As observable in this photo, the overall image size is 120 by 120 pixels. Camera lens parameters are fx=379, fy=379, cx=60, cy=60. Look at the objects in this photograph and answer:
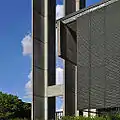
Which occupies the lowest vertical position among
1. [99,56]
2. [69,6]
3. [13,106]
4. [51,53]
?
[13,106]

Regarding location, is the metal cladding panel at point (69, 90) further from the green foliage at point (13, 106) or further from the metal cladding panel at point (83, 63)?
the green foliage at point (13, 106)

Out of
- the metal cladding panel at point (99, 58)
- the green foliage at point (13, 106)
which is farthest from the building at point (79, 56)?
the green foliage at point (13, 106)

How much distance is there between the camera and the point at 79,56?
19.5 metres

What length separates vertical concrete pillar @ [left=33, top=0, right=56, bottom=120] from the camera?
77.9 ft

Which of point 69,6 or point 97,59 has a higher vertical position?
point 69,6

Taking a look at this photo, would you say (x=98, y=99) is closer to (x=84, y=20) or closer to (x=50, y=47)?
(x=84, y=20)

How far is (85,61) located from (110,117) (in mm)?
4602

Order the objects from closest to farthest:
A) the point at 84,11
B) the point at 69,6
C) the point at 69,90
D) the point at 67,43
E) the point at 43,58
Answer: the point at 84,11 < the point at 67,43 < the point at 69,90 < the point at 69,6 < the point at 43,58

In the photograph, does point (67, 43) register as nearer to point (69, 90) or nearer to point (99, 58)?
point (69, 90)

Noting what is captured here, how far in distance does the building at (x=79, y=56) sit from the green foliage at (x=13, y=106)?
90.9 feet

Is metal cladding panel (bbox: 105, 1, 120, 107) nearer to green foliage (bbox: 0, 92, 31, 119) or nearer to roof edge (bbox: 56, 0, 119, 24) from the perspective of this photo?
roof edge (bbox: 56, 0, 119, 24)

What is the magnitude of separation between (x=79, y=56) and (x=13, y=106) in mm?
34629

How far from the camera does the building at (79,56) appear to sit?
1792cm

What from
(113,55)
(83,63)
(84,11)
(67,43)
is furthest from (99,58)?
(67,43)
